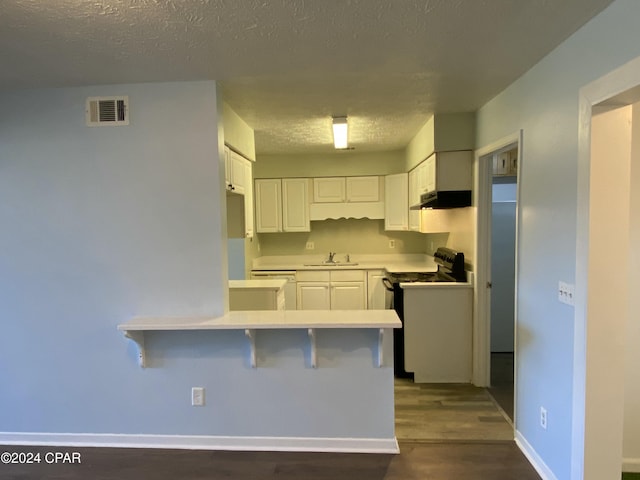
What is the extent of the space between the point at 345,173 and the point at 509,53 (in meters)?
3.21

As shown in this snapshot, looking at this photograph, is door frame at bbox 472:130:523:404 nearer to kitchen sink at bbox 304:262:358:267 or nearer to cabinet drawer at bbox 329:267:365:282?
cabinet drawer at bbox 329:267:365:282

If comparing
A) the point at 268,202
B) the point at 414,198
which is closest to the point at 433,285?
the point at 414,198

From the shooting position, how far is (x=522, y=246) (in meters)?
2.34

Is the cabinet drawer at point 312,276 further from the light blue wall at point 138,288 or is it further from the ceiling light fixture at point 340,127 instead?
the light blue wall at point 138,288

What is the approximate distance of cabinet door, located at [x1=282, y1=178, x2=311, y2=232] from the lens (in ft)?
16.5

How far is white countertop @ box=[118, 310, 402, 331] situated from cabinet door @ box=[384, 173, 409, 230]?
97.5 inches

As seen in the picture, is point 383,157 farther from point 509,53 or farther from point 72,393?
point 72,393

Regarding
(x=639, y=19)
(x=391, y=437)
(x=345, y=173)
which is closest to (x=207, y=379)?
(x=391, y=437)

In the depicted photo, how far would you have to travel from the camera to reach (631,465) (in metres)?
2.09

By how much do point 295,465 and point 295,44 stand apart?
94.8 inches

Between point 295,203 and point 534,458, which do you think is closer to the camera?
point 534,458

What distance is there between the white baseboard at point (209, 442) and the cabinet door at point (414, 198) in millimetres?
2430

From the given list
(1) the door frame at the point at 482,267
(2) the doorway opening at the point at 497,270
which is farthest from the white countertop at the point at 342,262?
(1) the door frame at the point at 482,267

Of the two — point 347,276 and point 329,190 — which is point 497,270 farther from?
point 329,190
